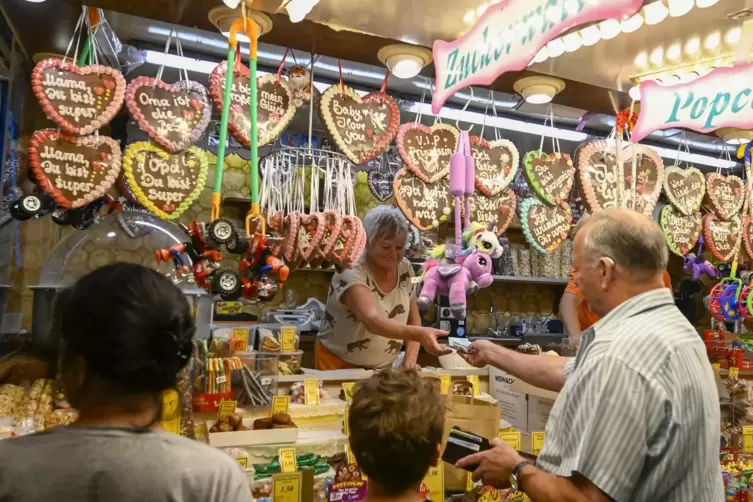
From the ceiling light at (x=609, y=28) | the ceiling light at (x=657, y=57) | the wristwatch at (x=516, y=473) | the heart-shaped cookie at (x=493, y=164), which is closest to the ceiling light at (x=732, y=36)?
the ceiling light at (x=657, y=57)

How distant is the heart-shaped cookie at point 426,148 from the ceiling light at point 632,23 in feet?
2.99

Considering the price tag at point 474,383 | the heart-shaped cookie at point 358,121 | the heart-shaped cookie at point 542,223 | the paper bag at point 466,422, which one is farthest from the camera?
the heart-shaped cookie at point 542,223

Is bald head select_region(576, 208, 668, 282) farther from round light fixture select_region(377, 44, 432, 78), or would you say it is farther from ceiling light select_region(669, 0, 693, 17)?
round light fixture select_region(377, 44, 432, 78)

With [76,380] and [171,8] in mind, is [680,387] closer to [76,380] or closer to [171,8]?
[76,380]

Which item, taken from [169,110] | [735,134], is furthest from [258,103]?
[735,134]

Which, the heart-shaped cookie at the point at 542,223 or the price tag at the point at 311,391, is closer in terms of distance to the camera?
the price tag at the point at 311,391

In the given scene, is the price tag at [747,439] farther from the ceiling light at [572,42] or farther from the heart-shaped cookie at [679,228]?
the ceiling light at [572,42]

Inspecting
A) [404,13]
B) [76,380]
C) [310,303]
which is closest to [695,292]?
[310,303]

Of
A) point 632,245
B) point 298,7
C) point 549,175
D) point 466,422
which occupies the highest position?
point 298,7

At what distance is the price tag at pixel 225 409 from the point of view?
1.99 metres

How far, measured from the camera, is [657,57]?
3061 mm

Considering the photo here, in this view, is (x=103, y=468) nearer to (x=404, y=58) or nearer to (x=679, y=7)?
(x=404, y=58)

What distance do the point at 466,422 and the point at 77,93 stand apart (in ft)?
6.25

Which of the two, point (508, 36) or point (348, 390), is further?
point (348, 390)
